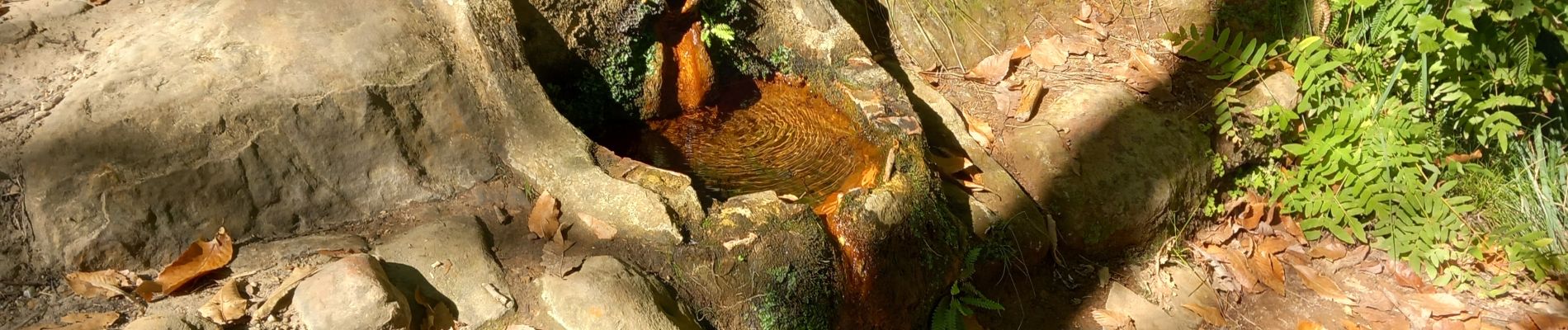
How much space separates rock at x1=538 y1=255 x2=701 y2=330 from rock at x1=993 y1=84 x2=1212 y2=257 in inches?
85.6

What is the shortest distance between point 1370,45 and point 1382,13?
1.37 ft

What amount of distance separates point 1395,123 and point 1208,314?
125 centimetres

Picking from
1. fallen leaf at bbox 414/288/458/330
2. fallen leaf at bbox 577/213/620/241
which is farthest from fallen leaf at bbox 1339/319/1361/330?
fallen leaf at bbox 414/288/458/330

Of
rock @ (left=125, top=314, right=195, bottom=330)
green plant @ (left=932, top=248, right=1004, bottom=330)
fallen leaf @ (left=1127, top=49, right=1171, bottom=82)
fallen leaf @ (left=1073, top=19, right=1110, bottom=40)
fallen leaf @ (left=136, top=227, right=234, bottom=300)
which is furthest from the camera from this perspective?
fallen leaf @ (left=1073, top=19, right=1110, bottom=40)

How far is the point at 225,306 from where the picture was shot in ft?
8.57

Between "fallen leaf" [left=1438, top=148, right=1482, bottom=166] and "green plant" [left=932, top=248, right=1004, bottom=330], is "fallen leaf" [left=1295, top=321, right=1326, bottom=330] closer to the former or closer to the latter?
"fallen leaf" [left=1438, top=148, right=1482, bottom=166]

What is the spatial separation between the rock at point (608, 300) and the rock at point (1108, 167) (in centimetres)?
217

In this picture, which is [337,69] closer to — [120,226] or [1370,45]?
[120,226]

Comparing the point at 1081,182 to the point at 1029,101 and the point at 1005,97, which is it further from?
the point at 1005,97

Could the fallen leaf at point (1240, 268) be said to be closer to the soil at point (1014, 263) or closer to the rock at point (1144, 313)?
the soil at point (1014, 263)

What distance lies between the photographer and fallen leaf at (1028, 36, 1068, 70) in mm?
5223

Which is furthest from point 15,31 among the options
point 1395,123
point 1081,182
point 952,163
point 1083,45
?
point 1395,123

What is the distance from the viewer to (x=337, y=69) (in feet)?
10.5

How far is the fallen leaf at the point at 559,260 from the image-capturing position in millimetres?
3027
